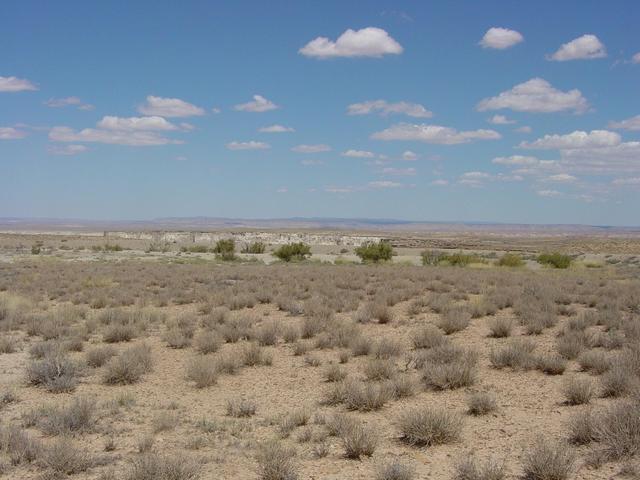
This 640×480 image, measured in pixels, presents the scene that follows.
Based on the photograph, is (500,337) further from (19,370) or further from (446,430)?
(19,370)

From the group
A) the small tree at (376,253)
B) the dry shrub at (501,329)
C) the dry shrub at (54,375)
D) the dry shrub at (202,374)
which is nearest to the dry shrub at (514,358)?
the dry shrub at (501,329)

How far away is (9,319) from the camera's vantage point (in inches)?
707

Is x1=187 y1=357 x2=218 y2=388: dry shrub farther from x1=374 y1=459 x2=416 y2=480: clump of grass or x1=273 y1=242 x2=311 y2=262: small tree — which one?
x1=273 y1=242 x2=311 y2=262: small tree

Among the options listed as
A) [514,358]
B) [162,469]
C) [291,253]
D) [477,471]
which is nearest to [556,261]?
[291,253]

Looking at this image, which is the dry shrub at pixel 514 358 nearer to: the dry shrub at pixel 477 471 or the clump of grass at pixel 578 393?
the clump of grass at pixel 578 393

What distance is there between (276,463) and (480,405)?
3693 millimetres

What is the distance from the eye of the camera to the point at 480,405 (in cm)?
945

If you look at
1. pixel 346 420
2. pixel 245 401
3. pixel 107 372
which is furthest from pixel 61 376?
pixel 346 420

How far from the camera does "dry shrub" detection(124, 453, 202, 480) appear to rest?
22.4 feet

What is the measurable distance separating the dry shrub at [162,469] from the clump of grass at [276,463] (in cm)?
76

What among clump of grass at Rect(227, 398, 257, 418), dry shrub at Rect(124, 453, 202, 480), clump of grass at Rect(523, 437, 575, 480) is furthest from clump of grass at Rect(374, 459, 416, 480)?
clump of grass at Rect(227, 398, 257, 418)

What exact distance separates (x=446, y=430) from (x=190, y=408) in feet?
14.2

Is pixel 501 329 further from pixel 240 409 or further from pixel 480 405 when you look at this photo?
pixel 240 409

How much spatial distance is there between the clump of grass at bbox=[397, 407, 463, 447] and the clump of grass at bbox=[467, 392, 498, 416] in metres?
1.07
